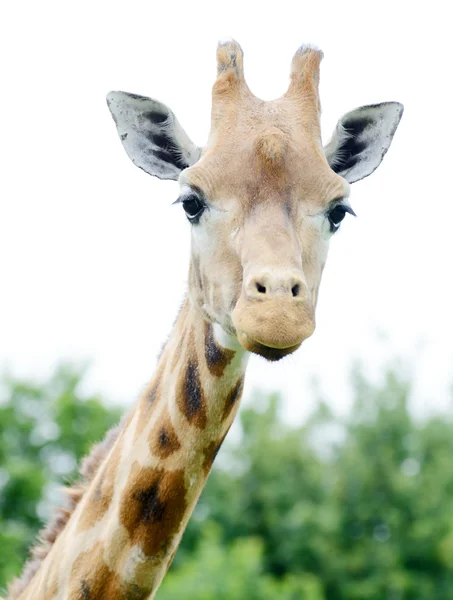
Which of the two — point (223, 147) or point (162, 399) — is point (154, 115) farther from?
point (162, 399)

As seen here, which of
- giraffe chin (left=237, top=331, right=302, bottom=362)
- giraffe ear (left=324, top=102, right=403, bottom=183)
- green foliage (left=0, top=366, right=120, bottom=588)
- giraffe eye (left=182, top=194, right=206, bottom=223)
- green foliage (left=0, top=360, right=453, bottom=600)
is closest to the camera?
giraffe chin (left=237, top=331, right=302, bottom=362)

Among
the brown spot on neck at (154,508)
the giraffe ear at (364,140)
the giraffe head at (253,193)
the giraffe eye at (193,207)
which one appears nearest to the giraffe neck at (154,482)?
the brown spot on neck at (154,508)

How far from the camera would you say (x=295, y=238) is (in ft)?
18.9

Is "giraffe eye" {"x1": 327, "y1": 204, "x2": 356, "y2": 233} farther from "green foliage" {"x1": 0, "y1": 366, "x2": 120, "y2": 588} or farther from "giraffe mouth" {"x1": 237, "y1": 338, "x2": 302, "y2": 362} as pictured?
"green foliage" {"x1": 0, "y1": 366, "x2": 120, "y2": 588}

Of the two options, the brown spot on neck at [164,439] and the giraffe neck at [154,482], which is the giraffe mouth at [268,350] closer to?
the giraffe neck at [154,482]

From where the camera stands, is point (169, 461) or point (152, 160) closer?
point (169, 461)

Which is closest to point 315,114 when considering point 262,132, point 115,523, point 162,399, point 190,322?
point 262,132

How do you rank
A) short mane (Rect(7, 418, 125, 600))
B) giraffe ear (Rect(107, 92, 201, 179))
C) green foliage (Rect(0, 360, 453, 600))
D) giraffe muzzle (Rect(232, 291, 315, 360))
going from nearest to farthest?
giraffe muzzle (Rect(232, 291, 315, 360))
short mane (Rect(7, 418, 125, 600))
giraffe ear (Rect(107, 92, 201, 179))
green foliage (Rect(0, 360, 453, 600))

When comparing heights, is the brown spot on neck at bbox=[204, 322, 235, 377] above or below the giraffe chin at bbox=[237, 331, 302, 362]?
above

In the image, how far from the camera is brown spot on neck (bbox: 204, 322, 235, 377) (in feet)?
19.7

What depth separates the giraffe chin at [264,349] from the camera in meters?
5.23

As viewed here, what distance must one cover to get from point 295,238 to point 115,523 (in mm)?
2072

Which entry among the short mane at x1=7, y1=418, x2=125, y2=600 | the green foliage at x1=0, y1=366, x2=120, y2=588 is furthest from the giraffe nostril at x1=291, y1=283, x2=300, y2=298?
the green foliage at x1=0, y1=366, x2=120, y2=588

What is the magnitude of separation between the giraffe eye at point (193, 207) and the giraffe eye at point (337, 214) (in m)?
0.83
